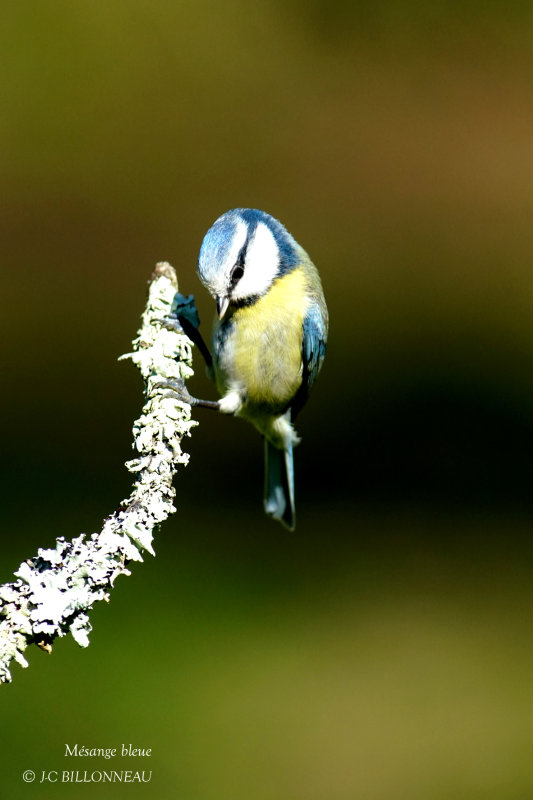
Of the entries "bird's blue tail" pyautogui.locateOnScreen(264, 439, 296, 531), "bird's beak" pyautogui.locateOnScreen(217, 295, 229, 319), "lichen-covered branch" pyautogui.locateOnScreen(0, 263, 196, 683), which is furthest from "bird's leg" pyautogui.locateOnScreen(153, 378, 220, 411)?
"bird's blue tail" pyautogui.locateOnScreen(264, 439, 296, 531)

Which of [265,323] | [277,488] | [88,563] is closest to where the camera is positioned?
[88,563]

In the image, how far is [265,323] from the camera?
172 cm

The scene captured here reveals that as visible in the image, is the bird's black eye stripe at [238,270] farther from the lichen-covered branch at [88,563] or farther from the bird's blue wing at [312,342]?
the lichen-covered branch at [88,563]

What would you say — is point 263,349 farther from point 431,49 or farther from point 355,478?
point 431,49

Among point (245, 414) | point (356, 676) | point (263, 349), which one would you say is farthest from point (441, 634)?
point (263, 349)

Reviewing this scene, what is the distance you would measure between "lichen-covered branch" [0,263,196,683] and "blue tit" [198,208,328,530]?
0.53 m

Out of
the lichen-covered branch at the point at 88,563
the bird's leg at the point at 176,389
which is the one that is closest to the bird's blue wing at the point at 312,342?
the bird's leg at the point at 176,389

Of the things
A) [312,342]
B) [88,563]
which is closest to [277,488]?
[312,342]

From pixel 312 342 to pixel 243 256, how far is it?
0.26 m

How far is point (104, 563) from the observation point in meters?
0.90

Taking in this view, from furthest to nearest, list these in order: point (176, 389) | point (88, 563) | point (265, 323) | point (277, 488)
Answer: point (277, 488)
point (265, 323)
point (176, 389)
point (88, 563)

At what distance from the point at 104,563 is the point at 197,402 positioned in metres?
0.62

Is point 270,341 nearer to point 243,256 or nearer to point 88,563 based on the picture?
point 243,256

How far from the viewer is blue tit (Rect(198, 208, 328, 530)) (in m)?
1.67
